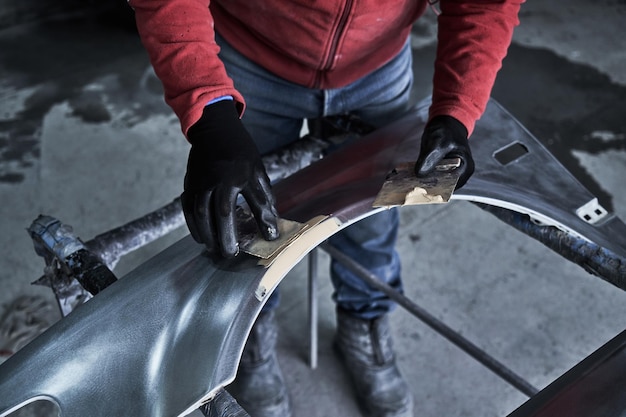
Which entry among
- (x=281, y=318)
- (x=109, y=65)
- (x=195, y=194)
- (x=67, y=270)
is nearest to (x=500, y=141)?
(x=195, y=194)

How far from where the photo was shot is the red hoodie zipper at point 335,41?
0.87 meters

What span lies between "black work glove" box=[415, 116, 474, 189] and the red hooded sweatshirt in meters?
0.04

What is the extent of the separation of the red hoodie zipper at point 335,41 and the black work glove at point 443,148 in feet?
0.62

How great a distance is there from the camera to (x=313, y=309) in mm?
1369

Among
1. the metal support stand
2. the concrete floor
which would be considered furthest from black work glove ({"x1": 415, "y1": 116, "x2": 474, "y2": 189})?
the concrete floor

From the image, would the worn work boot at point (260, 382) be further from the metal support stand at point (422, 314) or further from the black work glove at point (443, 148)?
the black work glove at point (443, 148)

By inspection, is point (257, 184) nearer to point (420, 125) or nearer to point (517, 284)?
point (420, 125)

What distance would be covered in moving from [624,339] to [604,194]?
1399mm

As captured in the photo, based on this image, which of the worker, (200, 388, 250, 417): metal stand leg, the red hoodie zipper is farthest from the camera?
the red hoodie zipper

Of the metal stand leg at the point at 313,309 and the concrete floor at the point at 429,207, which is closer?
the metal stand leg at the point at 313,309

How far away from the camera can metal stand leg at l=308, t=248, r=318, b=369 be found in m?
1.31

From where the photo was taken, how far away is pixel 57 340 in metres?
0.65

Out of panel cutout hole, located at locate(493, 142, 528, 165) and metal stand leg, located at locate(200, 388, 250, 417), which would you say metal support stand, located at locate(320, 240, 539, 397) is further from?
metal stand leg, located at locate(200, 388, 250, 417)

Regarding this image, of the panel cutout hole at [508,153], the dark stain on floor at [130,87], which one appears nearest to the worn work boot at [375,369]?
the panel cutout hole at [508,153]
